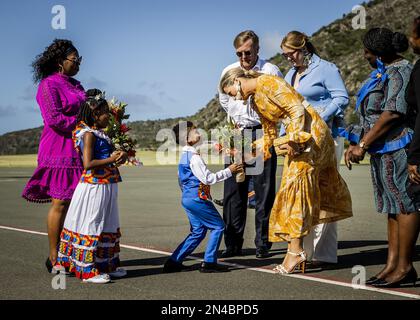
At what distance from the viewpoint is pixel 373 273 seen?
22.1ft

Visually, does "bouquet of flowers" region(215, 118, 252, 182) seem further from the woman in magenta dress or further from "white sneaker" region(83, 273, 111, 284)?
"white sneaker" region(83, 273, 111, 284)

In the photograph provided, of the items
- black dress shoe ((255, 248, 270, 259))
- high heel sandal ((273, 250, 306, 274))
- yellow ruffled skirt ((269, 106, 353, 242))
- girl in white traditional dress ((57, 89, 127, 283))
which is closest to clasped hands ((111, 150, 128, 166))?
girl in white traditional dress ((57, 89, 127, 283))

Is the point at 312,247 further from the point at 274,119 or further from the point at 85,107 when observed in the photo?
the point at 85,107

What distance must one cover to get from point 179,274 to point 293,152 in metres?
1.73

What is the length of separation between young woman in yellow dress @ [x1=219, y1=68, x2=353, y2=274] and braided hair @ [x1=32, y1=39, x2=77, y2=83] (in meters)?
1.88

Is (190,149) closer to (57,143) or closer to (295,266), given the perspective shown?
(57,143)

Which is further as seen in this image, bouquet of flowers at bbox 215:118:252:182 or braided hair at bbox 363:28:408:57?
bouquet of flowers at bbox 215:118:252:182

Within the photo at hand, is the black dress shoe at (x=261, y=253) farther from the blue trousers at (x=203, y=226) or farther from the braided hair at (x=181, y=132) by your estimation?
the braided hair at (x=181, y=132)

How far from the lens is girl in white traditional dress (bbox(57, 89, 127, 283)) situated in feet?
20.9

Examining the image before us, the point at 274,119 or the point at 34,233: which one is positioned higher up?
the point at 274,119

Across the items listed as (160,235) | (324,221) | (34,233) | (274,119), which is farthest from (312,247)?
(34,233)

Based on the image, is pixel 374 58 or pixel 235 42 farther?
pixel 235 42
